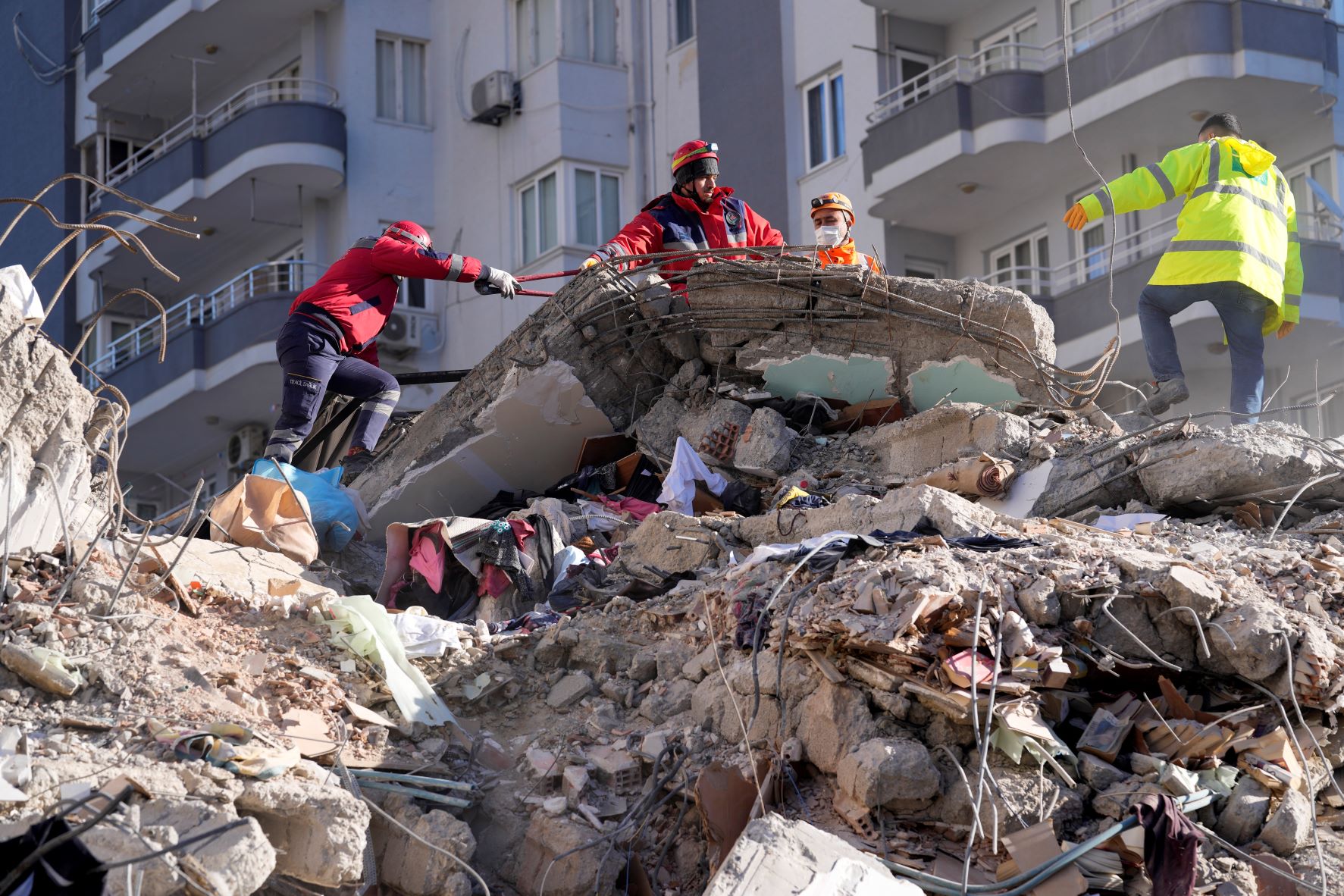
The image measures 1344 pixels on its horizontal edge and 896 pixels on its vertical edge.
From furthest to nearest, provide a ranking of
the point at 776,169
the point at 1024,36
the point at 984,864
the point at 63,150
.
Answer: the point at 63,150
the point at 776,169
the point at 1024,36
the point at 984,864

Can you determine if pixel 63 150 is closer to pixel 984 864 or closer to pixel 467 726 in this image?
pixel 467 726

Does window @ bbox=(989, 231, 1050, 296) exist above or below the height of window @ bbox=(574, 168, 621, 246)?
below

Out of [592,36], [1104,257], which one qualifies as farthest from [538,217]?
[1104,257]

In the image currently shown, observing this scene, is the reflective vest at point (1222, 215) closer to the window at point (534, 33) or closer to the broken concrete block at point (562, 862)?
the broken concrete block at point (562, 862)

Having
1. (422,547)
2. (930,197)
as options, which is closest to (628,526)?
(422,547)

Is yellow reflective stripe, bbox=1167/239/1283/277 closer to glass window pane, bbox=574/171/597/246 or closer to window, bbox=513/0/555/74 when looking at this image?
glass window pane, bbox=574/171/597/246

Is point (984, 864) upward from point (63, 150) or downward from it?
downward

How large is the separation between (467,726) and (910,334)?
3979 millimetres

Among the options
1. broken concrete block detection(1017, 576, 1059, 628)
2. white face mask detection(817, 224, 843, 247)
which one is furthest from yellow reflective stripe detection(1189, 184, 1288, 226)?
broken concrete block detection(1017, 576, 1059, 628)

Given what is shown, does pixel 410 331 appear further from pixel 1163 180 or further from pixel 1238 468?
pixel 1238 468

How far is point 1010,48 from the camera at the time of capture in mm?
17969

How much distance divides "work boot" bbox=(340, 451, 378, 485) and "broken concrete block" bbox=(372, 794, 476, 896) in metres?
4.78

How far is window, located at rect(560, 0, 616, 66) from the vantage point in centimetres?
2145

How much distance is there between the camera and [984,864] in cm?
520
